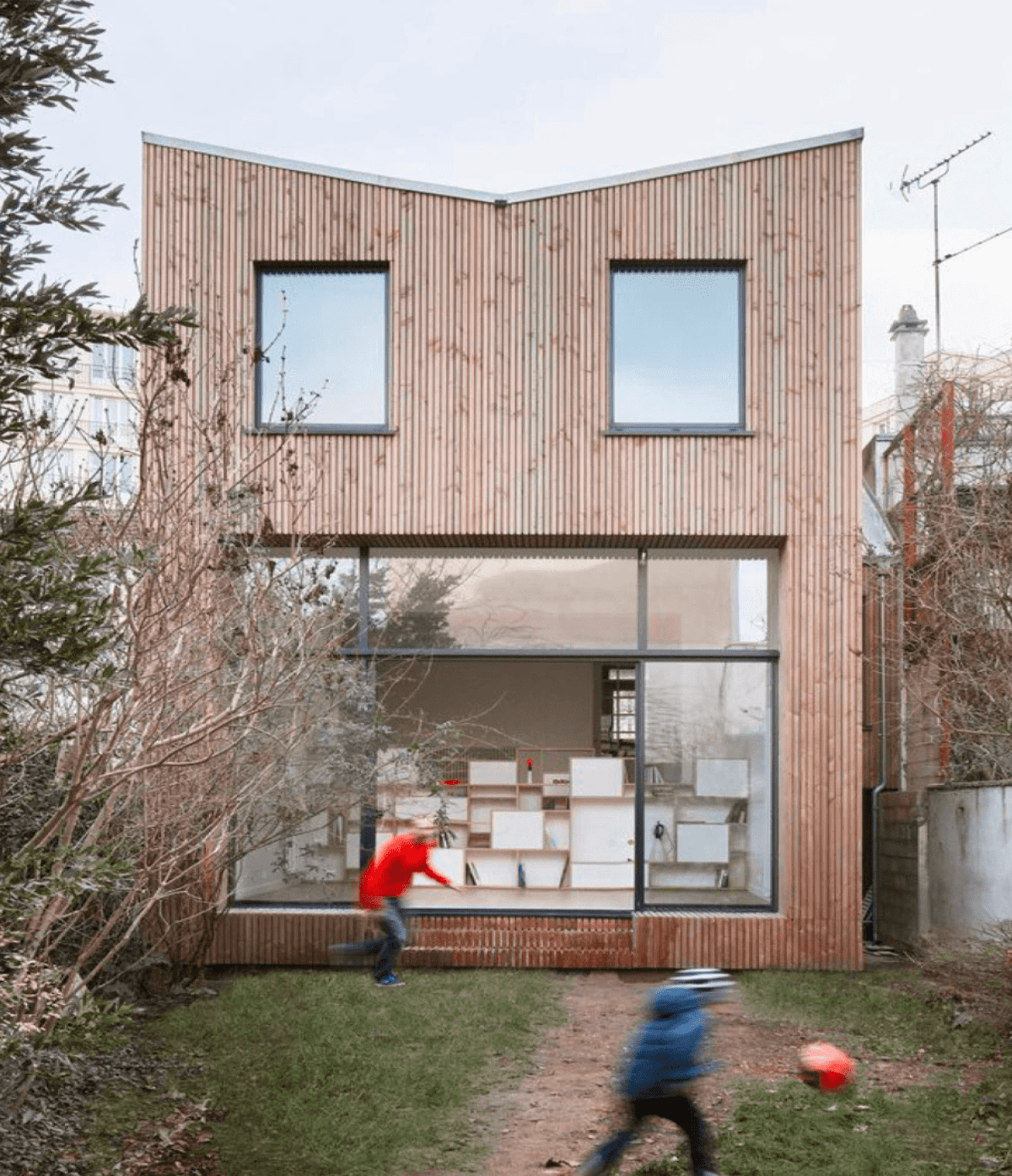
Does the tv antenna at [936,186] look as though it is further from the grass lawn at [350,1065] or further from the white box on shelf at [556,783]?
the grass lawn at [350,1065]

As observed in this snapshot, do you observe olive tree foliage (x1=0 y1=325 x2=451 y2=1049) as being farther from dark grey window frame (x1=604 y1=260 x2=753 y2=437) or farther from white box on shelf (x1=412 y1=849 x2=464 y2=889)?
dark grey window frame (x1=604 y1=260 x2=753 y2=437)

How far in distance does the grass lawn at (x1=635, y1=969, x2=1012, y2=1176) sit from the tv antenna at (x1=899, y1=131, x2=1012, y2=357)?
35.5 ft

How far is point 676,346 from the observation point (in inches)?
620

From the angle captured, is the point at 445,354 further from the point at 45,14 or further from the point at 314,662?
the point at 45,14

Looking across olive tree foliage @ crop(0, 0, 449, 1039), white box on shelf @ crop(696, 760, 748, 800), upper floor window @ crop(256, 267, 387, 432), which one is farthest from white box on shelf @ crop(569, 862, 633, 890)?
upper floor window @ crop(256, 267, 387, 432)

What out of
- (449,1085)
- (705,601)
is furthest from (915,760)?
(449,1085)

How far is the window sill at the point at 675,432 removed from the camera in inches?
607

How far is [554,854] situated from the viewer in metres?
15.9

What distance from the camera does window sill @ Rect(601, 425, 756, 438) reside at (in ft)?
50.6

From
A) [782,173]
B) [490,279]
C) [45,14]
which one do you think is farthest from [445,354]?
[45,14]

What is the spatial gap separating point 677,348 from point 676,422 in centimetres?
77

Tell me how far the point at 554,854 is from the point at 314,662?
6.20 meters

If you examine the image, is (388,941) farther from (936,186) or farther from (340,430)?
(936,186)

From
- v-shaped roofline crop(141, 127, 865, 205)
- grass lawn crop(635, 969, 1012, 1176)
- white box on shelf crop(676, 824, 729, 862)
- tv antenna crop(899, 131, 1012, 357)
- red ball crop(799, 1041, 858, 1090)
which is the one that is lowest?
grass lawn crop(635, 969, 1012, 1176)
